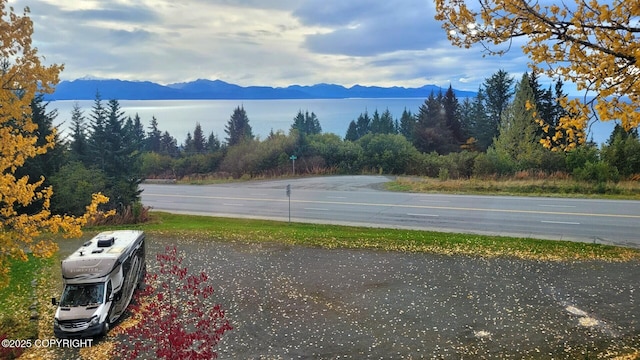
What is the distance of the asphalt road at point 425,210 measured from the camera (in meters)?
19.4

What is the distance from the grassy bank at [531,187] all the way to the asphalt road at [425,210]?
1747 millimetres

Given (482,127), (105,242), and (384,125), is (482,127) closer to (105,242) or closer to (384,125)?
(384,125)

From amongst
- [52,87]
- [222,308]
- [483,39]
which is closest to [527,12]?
[483,39]

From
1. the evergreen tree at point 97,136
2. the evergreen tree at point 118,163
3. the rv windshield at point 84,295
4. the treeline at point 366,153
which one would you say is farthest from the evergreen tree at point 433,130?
the rv windshield at point 84,295

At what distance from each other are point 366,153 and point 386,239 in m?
27.2

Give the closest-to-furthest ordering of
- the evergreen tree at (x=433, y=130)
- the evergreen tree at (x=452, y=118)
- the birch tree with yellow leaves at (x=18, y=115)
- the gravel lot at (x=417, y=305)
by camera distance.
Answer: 1. the birch tree with yellow leaves at (x=18, y=115)
2. the gravel lot at (x=417, y=305)
3. the evergreen tree at (x=433, y=130)
4. the evergreen tree at (x=452, y=118)

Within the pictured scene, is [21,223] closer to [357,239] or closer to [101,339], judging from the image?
[101,339]

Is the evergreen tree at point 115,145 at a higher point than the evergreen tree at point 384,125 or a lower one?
lower

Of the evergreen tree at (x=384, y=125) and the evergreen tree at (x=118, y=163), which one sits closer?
the evergreen tree at (x=118, y=163)

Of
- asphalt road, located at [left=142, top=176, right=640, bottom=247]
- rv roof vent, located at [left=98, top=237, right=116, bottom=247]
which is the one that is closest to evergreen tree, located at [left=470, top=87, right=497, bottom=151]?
asphalt road, located at [left=142, top=176, right=640, bottom=247]

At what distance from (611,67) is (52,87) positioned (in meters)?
7.95

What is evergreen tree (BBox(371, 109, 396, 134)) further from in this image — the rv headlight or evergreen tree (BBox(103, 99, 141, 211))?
the rv headlight

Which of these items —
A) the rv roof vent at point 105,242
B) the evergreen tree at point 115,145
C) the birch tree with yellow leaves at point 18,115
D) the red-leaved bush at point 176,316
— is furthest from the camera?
the evergreen tree at point 115,145

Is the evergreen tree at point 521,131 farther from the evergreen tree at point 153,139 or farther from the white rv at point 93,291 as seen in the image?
the evergreen tree at point 153,139
